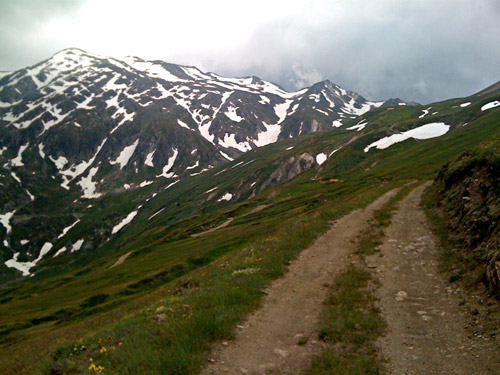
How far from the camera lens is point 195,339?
10.5 m

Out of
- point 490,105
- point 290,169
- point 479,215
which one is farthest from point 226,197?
point 479,215

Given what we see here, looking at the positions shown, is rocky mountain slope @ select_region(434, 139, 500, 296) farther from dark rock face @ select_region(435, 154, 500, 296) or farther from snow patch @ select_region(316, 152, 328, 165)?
snow patch @ select_region(316, 152, 328, 165)

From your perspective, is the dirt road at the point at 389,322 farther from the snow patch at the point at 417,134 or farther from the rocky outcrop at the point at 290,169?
the rocky outcrop at the point at 290,169

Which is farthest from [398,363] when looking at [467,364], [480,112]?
[480,112]

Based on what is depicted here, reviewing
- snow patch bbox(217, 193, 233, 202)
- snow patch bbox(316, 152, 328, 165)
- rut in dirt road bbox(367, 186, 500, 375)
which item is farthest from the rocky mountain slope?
snow patch bbox(217, 193, 233, 202)

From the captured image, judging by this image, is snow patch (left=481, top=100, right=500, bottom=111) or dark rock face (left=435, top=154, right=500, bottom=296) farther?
snow patch (left=481, top=100, right=500, bottom=111)

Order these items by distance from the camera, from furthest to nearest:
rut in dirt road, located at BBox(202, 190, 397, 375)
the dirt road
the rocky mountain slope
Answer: the rocky mountain slope
rut in dirt road, located at BBox(202, 190, 397, 375)
the dirt road

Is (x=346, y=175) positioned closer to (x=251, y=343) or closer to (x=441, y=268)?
(x=441, y=268)

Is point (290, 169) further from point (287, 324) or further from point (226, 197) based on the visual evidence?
point (287, 324)

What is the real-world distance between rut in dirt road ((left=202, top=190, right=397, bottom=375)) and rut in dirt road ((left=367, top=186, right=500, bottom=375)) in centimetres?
237

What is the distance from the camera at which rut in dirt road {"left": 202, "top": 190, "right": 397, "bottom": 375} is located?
9.68m

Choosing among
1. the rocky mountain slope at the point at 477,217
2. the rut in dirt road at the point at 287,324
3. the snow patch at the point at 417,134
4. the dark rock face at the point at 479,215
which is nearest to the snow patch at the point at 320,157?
the snow patch at the point at 417,134

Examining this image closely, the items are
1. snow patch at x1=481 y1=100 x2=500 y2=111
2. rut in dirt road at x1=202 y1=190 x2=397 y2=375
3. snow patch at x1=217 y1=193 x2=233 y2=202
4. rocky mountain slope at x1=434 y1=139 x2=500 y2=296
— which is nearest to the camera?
rut in dirt road at x1=202 y1=190 x2=397 y2=375

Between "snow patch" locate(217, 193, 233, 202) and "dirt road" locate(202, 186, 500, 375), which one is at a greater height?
"dirt road" locate(202, 186, 500, 375)
